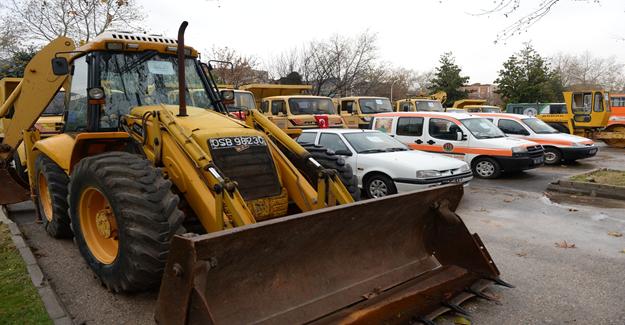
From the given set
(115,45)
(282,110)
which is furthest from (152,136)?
(282,110)

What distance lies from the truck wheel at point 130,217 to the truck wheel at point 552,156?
535 inches

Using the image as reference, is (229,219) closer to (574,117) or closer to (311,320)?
(311,320)

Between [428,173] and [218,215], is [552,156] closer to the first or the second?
[428,173]

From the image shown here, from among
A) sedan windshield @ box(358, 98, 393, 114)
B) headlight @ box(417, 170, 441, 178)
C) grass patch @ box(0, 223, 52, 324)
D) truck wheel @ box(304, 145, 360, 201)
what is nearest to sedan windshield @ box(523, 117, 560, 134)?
sedan windshield @ box(358, 98, 393, 114)

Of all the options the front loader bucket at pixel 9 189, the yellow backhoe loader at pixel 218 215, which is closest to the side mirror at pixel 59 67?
the yellow backhoe loader at pixel 218 215

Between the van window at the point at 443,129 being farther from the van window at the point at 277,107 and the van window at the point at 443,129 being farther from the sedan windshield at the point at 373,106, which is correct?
the sedan windshield at the point at 373,106

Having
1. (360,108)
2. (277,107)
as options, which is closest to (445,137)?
(277,107)

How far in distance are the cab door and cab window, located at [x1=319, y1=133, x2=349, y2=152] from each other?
338cm

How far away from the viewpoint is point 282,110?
1525 cm

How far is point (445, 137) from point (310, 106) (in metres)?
5.27

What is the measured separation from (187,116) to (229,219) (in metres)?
1.35

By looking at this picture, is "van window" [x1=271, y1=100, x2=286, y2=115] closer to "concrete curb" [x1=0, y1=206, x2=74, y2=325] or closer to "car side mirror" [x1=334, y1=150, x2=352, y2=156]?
"car side mirror" [x1=334, y1=150, x2=352, y2=156]

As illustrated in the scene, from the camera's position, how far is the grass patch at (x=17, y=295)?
12.1 feet

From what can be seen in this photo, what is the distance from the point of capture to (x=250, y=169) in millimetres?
4555
